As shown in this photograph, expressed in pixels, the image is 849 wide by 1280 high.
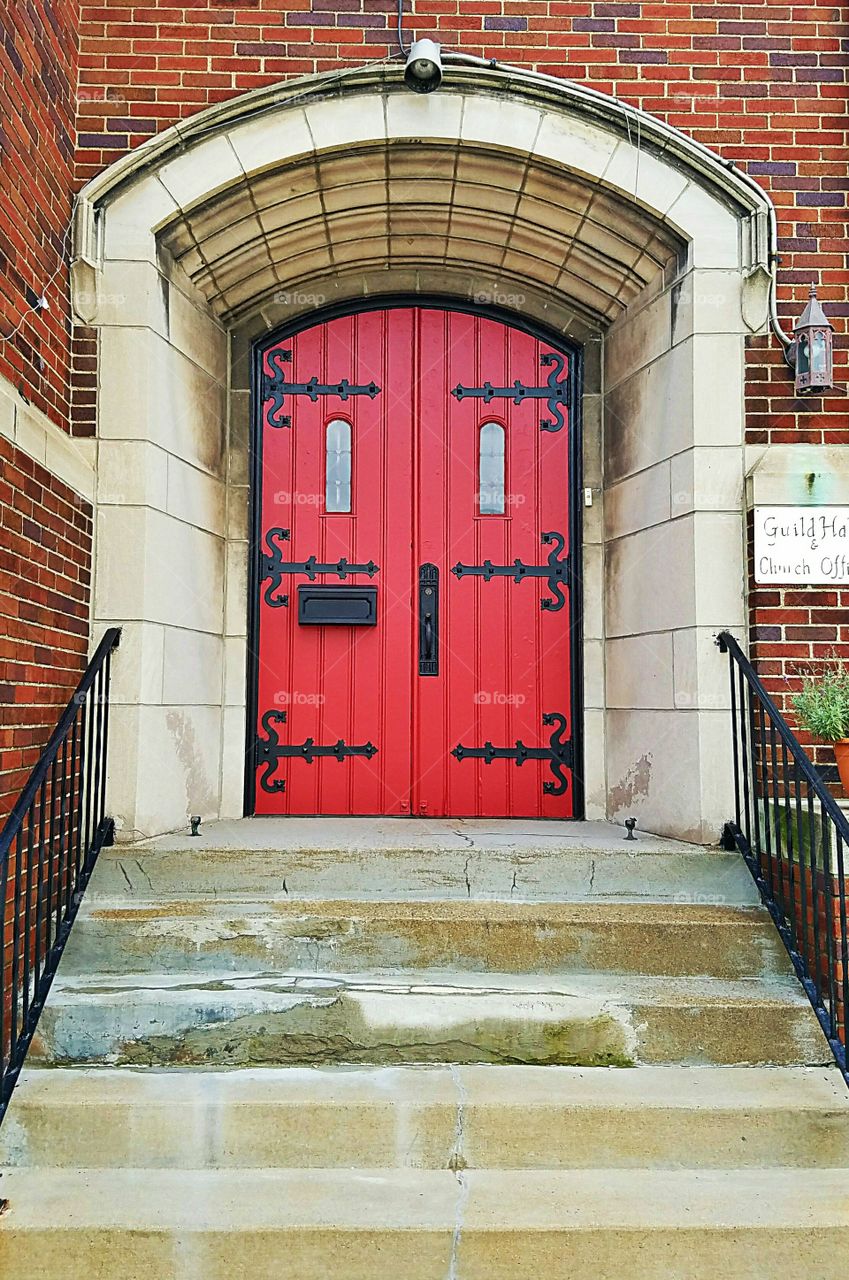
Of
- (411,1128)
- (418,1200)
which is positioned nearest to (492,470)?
(411,1128)

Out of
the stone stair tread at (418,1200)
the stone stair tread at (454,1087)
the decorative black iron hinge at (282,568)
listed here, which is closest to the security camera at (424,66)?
the decorative black iron hinge at (282,568)

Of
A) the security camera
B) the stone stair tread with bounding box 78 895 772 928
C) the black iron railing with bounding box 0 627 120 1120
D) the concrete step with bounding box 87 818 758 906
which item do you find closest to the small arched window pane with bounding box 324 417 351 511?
the black iron railing with bounding box 0 627 120 1120

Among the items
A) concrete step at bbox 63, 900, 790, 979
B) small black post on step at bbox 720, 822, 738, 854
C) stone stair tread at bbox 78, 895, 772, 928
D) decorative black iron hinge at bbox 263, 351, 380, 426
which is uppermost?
decorative black iron hinge at bbox 263, 351, 380, 426

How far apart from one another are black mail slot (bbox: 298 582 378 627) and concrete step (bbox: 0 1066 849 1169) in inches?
87.5

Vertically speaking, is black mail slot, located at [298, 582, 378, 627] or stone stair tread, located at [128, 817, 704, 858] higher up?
black mail slot, located at [298, 582, 378, 627]

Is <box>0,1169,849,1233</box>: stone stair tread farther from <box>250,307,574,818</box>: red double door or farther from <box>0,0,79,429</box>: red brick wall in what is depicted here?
<box>0,0,79,429</box>: red brick wall

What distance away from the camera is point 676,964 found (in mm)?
3156

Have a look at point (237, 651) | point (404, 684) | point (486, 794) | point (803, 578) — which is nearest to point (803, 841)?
point (803, 578)

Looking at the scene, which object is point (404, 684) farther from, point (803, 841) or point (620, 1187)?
point (620, 1187)

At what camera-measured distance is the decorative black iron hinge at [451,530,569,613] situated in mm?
4516

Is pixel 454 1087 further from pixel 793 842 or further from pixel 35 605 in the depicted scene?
pixel 35 605

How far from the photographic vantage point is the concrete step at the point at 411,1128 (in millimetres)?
2555

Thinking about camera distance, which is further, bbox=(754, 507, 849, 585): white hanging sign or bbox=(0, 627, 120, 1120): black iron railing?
bbox=(754, 507, 849, 585): white hanging sign

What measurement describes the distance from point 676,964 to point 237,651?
7.58 ft
